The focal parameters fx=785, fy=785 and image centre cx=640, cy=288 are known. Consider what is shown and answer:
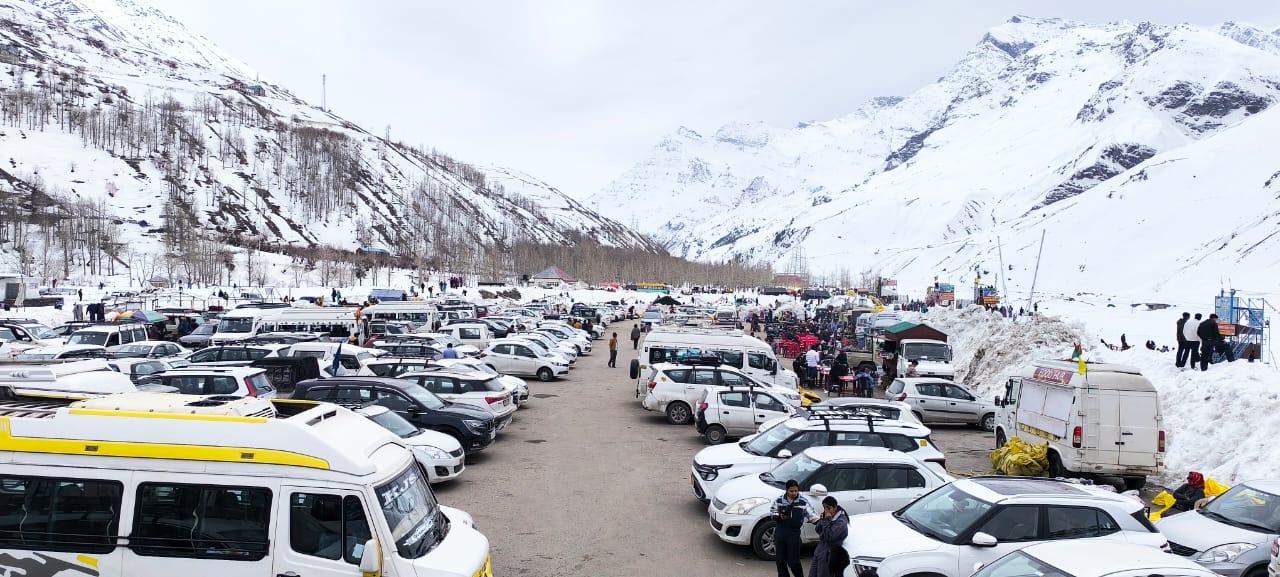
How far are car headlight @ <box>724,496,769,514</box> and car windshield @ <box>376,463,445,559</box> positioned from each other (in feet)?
14.7

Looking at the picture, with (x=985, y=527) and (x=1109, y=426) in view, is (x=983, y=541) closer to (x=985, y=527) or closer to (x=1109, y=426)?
(x=985, y=527)

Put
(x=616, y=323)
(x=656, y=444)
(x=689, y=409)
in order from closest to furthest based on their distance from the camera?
(x=656, y=444) → (x=689, y=409) → (x=616, y=323)

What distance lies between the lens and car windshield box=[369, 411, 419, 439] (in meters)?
13.1

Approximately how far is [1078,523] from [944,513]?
1.33 m

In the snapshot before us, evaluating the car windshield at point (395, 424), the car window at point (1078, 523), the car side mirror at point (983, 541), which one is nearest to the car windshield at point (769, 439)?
the car window at point (1078, 523)

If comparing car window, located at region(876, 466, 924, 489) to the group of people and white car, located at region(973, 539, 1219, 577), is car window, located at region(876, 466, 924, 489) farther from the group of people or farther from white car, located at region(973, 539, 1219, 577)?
the group of people

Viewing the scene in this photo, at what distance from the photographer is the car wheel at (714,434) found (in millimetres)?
17562

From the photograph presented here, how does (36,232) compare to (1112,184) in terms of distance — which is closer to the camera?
(36,232)

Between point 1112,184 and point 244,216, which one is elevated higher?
point 1112,184

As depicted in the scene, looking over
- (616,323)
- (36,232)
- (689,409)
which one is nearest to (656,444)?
(689,409)

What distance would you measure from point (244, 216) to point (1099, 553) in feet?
482

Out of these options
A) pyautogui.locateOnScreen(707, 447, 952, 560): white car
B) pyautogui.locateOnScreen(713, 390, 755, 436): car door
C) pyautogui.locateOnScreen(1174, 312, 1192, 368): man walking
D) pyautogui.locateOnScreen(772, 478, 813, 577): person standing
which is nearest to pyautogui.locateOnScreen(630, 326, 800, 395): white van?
pyautogui.locateOnScreen(713, 390, 755, 436): car door

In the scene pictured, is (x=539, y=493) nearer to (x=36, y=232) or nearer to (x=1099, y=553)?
(x=1099, y=553)

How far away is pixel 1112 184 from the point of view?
188 metres
